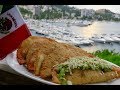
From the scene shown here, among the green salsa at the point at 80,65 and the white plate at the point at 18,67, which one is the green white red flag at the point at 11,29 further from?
the green salsa at the point at 80,65

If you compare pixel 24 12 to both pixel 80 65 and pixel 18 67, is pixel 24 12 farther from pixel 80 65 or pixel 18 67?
pixel 80 65

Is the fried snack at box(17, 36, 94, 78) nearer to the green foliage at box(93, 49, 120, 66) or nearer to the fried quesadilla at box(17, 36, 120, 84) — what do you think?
the fried quesadilla at box(17, 36, 120, 84)

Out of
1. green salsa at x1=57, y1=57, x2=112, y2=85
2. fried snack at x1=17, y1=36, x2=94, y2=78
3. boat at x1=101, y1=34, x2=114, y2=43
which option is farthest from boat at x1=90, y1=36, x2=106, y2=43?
green salsa at x1=57, y1=57, x2=112, y2=85

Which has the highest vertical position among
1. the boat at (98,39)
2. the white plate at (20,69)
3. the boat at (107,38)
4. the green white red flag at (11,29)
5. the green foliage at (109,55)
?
the green white red flag at (11,29)

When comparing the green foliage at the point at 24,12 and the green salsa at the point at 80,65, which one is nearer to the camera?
the green salsa at the point at 80,65

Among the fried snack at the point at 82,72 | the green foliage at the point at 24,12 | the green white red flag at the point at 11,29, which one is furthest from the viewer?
the green foliage at the point at 24,12

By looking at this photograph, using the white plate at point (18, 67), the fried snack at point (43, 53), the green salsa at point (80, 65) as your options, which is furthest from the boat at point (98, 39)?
the white plate at point (18, 67)

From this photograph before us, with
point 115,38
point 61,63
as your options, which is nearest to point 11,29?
point 61,63
